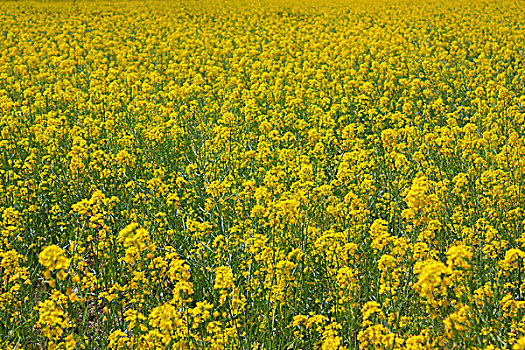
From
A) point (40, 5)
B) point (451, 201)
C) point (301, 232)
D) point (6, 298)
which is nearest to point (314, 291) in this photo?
point (301, 232)

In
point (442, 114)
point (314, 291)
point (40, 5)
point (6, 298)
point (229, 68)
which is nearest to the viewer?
point (6, 298)

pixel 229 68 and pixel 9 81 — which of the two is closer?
pixel 9 81

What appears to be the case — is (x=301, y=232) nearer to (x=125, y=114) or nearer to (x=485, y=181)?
(x=485, y=181)

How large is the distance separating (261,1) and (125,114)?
2015 cm

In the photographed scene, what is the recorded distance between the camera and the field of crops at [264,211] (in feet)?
11.3

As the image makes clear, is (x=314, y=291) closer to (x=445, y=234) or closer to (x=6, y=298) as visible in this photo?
(x=445, y=234)

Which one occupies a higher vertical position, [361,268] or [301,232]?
[301,232]

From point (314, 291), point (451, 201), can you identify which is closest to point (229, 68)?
point (451, 201)

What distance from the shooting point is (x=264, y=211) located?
4.61 metres

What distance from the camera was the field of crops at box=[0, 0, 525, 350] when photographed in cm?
346

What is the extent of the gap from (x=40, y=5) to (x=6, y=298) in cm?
2230

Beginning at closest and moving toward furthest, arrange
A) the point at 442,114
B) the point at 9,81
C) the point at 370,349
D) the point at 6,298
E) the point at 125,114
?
1. the point at 370,349
2. the point at 6,298
3. the point at 125,114
4. the point at 442,114
5. the point at 9,81

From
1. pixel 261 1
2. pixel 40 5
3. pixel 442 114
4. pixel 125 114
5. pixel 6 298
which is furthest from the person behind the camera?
pixel 261 1

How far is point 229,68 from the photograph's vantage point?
38.3ft
